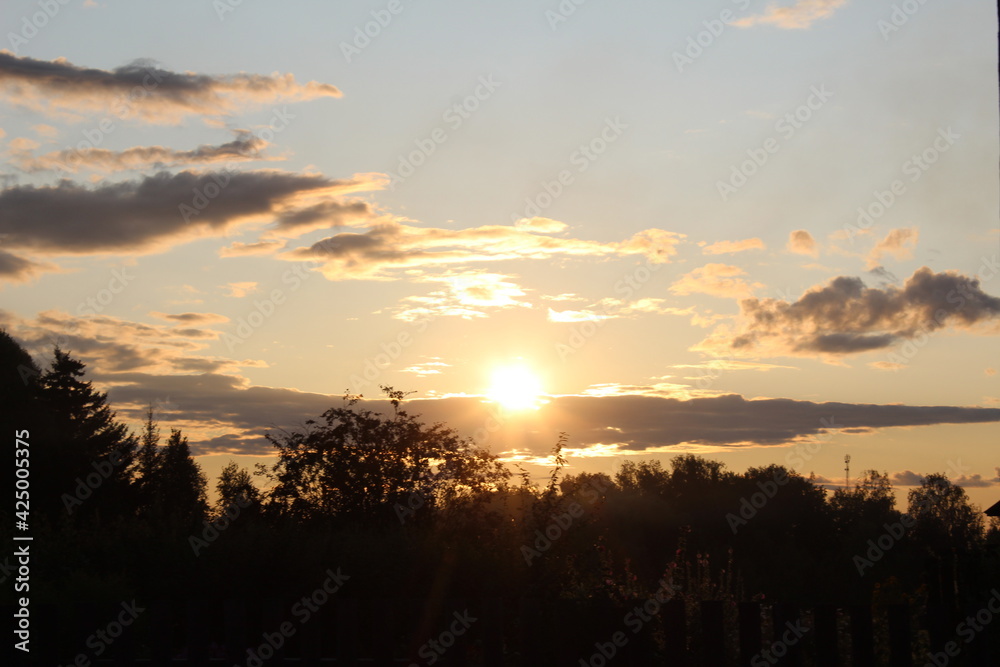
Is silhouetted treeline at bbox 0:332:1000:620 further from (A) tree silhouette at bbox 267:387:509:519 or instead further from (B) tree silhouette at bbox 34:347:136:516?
(B) tree silhouette at bbox 34:347:136:516

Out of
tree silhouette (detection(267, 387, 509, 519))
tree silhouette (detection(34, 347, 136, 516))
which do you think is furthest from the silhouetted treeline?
tree silhouette (detection(34, 347, 136, 516))

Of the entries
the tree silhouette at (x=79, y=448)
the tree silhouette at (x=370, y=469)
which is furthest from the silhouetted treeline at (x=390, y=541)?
the tree silhouette at (x=79, y=448)

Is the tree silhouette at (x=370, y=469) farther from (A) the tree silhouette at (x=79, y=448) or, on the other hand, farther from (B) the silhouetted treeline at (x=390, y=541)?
(A) the tree silhouette at (x=79, y=448)

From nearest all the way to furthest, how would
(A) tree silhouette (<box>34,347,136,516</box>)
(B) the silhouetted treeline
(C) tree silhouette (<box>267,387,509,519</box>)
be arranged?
(B) the silhouetted treeline < (C) tree silhouette (<box>267,387,509,519</box>) < (A) tree silhouette (<box>34,347,136,516</box>)

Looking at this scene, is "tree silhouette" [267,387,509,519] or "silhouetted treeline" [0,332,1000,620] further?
"tree silhouette" [267,387,509,519]

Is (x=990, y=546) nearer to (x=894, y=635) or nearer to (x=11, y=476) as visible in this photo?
(x=894, y=635)

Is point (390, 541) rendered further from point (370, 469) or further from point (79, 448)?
point (79, 448)

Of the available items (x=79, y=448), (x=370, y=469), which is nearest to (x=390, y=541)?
(x=370, y=469)

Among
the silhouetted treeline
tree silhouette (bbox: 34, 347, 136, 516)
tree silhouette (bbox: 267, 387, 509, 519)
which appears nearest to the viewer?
the silhouetted treeline

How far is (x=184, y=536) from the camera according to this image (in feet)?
46.9

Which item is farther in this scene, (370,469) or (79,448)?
(79,448)

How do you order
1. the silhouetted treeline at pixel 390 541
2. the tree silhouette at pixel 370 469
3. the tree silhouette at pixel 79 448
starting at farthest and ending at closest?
the tree silhouette at pixel 79 448 → the tree silhouette at pixel 370 469 → the silhouetted treeline at pixel 390 541

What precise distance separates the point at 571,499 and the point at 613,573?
6.29ft

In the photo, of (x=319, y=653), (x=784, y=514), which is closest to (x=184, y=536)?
(x=319, y=653)
